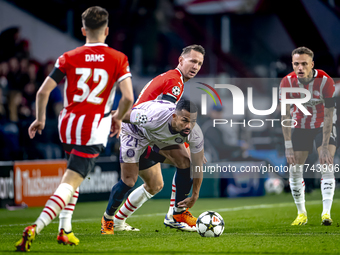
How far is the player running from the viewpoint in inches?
Answer: 196

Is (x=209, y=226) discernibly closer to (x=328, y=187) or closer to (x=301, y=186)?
(x=301, y=186)

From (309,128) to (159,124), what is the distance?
2.35m

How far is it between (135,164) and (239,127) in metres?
7.50

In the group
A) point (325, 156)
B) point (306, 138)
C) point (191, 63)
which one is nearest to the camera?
point (191, 63)

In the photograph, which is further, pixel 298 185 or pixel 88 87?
pixel 298 185

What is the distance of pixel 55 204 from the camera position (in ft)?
12.7

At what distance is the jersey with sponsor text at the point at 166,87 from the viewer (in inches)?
218

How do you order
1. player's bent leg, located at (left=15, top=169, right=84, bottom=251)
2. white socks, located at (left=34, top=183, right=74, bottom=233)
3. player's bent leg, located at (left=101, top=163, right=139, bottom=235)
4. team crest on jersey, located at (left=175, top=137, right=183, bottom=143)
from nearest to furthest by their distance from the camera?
player's bent leg, located at (left=15, top=169, right=84, bottom=251) < white socks, located at (left=34, top=183, right=74, bottom=233) < team crest on jersey, located at (left=175, top=137, right=183, bottom=143) < player's bent leg, located at (left=101, top=163, right=139, bottom=235)

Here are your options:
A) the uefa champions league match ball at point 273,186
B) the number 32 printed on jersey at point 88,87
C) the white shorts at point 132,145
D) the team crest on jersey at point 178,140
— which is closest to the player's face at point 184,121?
the team crest on jersey at point 178,140

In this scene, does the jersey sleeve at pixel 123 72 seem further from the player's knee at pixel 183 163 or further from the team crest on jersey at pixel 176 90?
the player's knee at pixel 183 163

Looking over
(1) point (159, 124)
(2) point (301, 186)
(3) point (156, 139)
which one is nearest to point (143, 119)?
(1) point (159, 124)

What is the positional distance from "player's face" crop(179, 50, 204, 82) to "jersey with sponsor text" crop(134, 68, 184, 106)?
0.09 metres

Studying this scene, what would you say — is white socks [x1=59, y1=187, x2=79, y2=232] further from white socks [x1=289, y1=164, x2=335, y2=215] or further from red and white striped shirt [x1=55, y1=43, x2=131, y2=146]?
white socks [x1=289, y1=164, x2=335, y2=215]

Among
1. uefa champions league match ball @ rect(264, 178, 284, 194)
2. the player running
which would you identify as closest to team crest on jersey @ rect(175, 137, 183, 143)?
the player running
